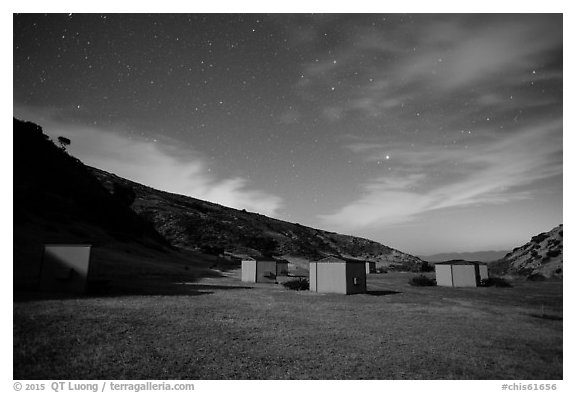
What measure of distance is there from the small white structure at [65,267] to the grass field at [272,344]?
336 cm

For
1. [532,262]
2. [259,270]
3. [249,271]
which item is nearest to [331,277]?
[259,270]

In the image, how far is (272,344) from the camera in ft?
31.4

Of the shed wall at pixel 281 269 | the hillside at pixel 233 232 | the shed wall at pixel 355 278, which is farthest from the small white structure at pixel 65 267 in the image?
the hillside at pixel 233 232

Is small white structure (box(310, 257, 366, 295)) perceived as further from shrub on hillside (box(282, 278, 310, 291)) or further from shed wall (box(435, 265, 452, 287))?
shed wall (box(435, 265, 452, 287))

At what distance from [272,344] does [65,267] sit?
42.8 feet

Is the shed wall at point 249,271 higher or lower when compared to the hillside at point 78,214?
lower

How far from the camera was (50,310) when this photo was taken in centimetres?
1116

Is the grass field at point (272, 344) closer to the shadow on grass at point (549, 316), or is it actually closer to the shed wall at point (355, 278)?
the shadow on grass at point (549, 316)

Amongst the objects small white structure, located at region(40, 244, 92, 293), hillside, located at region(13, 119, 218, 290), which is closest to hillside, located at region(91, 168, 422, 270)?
hillside, located at region(13, 119, 218, 290)

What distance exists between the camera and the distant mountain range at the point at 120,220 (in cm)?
3779
